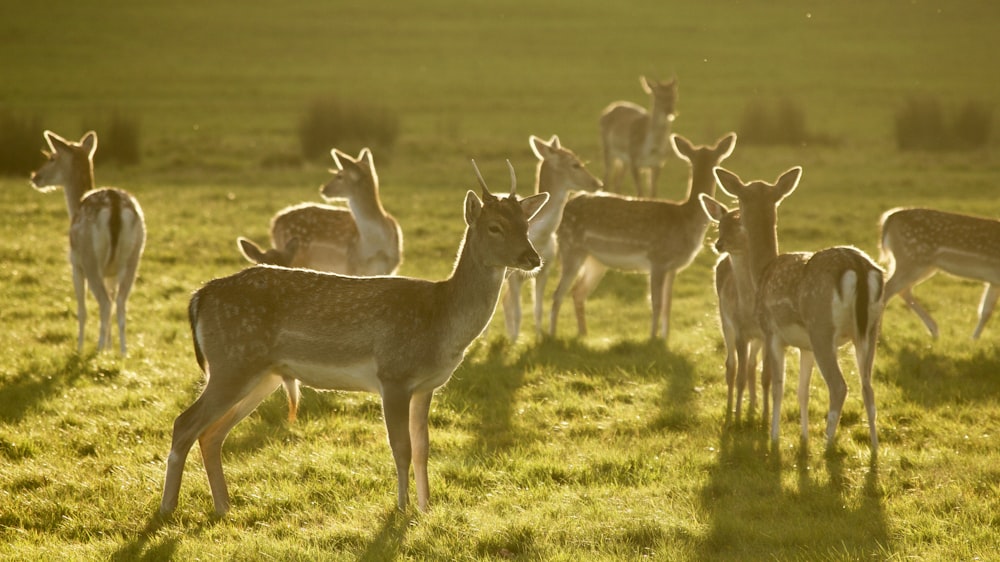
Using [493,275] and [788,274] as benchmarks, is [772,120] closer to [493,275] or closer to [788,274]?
[788,274]

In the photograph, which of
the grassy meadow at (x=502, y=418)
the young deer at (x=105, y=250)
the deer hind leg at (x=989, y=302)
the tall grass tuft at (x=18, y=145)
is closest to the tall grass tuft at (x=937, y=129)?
the grassy meadow at (x=502, y=418)

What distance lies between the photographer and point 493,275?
217 inches

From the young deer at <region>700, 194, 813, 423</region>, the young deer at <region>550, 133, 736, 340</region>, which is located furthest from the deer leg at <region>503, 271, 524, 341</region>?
the young deer at <region>700, 194, 813, 423</region>

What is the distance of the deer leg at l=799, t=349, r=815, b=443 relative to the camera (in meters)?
6.70

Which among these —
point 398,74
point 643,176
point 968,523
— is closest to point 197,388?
point 968,523

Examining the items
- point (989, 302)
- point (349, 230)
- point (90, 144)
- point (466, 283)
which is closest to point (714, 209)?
point (466, 283)

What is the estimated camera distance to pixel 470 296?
216 inches

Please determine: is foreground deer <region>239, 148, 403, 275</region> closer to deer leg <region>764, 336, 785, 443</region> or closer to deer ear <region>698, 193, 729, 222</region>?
deer ear <region>698, 193, 729, 222</region>

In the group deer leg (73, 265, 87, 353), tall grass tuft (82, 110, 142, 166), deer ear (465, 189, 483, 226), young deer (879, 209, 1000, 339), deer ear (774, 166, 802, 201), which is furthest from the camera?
tall grass tuft (82, 110, 142, 166)

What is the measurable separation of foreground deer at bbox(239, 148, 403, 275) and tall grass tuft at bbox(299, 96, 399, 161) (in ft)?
42.0

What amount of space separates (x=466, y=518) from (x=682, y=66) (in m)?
38.5

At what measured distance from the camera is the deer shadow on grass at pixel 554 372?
7180 millimetres

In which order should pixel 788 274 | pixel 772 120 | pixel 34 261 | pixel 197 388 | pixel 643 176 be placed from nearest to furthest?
pixel 788 274 < pixel 197 388 < pixel 34 261 < pixel 643 176 < pixel 772 120

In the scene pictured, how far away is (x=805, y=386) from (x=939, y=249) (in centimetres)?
351
